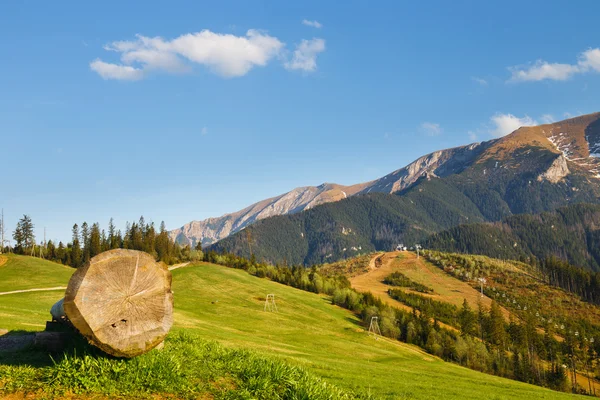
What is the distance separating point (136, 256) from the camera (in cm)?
1036

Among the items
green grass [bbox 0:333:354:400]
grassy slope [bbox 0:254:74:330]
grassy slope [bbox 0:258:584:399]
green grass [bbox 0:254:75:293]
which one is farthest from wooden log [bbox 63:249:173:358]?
green grass [bbox 0:254:75:293]

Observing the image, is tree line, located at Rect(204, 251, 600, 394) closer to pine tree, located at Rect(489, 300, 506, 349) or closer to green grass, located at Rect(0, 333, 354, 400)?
pine tree, located at Rect(489, 300, 506, 349)

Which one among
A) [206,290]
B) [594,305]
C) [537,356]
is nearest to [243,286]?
[206,290]

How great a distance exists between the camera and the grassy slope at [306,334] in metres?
28.0

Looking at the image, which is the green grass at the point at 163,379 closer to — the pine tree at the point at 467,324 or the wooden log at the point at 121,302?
the wooden log at the point at 121,302

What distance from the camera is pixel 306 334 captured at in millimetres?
58906

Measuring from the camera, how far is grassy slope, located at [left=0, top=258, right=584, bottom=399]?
28.0 m

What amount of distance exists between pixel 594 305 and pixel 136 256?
217 metres

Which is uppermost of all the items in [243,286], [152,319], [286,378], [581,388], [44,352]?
[152,319]

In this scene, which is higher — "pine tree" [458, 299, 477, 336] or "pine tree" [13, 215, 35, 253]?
"pine tree" [13, 215, 35, 253]

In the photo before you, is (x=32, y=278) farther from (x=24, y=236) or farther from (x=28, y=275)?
(x=24, y=236)

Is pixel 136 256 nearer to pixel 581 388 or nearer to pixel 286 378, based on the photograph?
pixel 286 378

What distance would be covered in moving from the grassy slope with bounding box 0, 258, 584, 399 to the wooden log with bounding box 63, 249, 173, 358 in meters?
12.3

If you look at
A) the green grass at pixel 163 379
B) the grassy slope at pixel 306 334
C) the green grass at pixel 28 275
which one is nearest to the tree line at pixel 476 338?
the grassy slope at pixel 306 334
